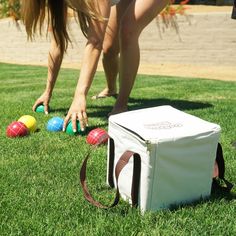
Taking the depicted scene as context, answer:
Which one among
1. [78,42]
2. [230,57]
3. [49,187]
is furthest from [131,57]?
[78,42]

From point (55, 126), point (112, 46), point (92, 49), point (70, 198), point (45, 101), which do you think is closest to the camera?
point (70, 198)

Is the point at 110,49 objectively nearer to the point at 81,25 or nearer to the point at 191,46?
the point at 81,25

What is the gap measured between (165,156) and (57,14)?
239cm

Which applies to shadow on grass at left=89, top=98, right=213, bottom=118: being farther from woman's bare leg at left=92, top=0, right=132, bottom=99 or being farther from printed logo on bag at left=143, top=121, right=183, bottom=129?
printed logo on bag at left=143, top=121, right=183, bottom=129

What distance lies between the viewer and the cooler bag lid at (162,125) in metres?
2.28

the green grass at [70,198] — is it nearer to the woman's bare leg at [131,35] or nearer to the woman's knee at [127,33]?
the woman's bare leg at [131,35]

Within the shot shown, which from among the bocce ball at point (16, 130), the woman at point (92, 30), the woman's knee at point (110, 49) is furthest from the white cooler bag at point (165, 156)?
the woman's knee at point (110, 49)

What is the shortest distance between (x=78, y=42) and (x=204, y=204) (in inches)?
577

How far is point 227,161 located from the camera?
3.22 metres

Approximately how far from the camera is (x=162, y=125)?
241 cm

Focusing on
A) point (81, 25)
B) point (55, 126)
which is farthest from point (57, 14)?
point (55, 126)

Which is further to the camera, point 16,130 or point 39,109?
point 39,109

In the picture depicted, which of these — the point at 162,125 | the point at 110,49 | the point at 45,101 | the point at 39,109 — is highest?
the point at 162,125

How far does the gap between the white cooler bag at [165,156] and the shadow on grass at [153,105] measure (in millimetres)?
2598
